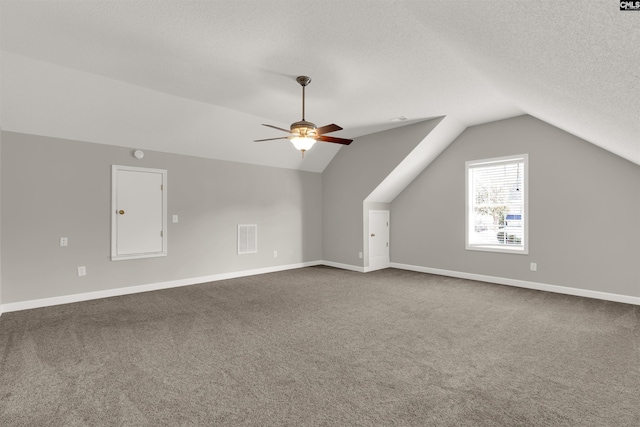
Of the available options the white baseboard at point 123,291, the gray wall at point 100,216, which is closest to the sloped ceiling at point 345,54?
the gray wall at point 100,216

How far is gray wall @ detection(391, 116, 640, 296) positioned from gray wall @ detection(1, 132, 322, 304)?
11.6 feet

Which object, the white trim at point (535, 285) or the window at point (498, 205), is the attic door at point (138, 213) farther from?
the window at point (498, 205)

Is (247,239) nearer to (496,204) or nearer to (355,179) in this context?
(355,179)

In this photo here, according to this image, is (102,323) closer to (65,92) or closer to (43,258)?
(43,258)

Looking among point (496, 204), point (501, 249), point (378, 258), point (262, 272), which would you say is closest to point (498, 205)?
point (496, 204)

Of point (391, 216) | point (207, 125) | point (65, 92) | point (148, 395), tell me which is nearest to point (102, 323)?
point (148, 395)

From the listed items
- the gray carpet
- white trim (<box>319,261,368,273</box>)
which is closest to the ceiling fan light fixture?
the gray carpet

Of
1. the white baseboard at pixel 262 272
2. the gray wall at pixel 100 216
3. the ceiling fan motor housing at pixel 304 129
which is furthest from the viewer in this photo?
the white baseboard at pixel 262 272

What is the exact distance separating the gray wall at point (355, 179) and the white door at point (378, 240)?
0.23 meters

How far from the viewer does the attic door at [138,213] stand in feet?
15.9

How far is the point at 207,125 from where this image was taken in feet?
16.9

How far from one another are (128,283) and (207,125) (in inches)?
111

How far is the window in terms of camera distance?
210 inches

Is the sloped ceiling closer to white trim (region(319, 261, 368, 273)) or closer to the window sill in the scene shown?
the window sill
